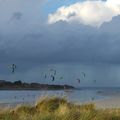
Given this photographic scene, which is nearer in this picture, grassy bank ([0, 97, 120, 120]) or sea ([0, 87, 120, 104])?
grassy bank ([0, 97, 120, 120])

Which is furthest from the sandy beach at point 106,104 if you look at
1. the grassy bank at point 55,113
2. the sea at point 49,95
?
the grassy bank at point 55,113

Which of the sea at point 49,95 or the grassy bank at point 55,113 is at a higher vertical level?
the sea at point 49,95

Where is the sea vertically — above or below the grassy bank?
above

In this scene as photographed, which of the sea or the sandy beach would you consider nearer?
the sea

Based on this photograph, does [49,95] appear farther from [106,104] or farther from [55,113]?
[106,104]

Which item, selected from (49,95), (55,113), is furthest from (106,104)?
(55,113)

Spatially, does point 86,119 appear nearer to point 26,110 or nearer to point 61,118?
point 61,118

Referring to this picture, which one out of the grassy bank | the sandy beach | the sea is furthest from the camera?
the sandy beach

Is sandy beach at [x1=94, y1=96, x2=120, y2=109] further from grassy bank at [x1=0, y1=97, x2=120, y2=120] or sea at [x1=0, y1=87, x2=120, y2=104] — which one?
grassy bank at [x1=0, y1=97, x2=120, y2=120]

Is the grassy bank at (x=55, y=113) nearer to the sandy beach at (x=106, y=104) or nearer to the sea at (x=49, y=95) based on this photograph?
the sea at (x=49, y=95)

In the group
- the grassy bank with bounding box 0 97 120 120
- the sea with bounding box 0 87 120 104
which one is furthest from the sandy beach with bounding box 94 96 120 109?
the grassy bank with bounding box 0 97 120 120

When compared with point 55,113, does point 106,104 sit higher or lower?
higher

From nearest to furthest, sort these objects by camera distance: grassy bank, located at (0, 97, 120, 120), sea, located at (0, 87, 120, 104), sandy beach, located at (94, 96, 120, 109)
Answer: grassy bank, located at (0, 97, 120, 120)
sea, located at (0, 87, 120, 104)
sandy beach, located at (94, 96, 120, 109)

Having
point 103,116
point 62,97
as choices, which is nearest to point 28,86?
point 62,97
